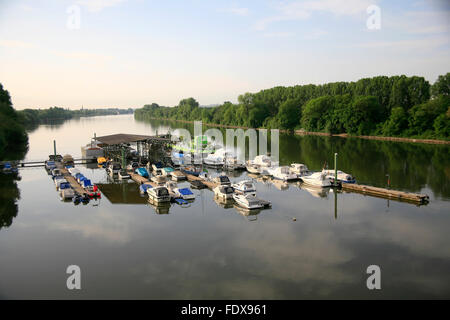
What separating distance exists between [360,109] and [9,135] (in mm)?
72849

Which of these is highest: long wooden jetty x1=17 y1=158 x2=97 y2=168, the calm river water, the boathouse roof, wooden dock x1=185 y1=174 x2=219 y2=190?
the boathouse roof

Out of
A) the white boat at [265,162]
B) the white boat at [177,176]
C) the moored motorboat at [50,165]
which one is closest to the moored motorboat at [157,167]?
the white boat at [177,176]

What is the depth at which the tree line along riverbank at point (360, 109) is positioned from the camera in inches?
2704

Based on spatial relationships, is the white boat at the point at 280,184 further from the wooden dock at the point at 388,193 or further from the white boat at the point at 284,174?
the wooden dock at the point at 388,193

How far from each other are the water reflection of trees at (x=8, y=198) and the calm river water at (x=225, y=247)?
0.15m

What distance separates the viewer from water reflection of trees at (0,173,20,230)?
23.6 m

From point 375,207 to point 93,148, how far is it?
37.6m

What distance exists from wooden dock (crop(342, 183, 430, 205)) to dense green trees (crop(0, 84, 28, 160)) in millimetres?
46513

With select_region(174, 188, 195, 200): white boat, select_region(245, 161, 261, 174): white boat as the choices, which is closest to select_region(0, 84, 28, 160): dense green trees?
select_region(245, 161, 261, 174): white boat

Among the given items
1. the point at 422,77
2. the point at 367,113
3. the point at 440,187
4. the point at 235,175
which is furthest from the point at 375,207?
the point at 422,77

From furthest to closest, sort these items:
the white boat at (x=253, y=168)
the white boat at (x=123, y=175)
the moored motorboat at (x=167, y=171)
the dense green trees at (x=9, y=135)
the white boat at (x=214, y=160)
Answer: the dense green trees at (x=9, y=135)
the white boat at (x=214, y=160)
the white boat at (x=253, y=168)
the moored motorboat at (x=167, y=171)
the white boat at (x=123, y=175)

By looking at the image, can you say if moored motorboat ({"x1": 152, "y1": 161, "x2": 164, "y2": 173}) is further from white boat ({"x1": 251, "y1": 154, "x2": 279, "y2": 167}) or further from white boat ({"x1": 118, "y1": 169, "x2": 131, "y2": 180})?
white boat ({"x1": 251, "y1": 154, "x2": 279, "y2": 167})
